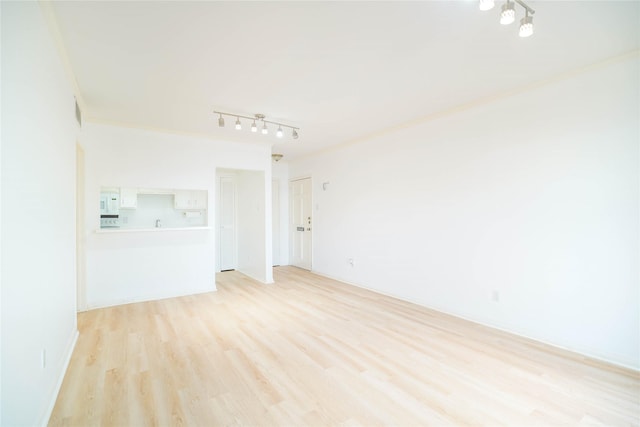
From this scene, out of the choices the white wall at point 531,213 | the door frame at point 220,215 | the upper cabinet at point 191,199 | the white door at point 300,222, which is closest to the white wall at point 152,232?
the upper cabinet at point 191,199

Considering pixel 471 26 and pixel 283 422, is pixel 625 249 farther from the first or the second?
pixel 283 422

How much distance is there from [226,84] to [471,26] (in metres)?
2.14

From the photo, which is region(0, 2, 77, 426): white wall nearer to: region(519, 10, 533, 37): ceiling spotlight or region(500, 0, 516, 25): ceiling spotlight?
region(500, 0, 516, 25): ceiling spotlight

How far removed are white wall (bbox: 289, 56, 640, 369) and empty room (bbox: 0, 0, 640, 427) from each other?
0.06ft

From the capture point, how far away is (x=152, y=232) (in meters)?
4.35

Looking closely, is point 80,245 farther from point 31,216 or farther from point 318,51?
point 318,51

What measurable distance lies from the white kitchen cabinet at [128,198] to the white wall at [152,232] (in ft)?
0.61

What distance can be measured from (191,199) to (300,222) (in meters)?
2.65

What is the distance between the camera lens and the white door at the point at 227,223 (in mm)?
6445

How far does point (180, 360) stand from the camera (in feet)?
8.52

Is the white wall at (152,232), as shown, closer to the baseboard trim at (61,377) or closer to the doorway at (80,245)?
the doorway at (80,245)

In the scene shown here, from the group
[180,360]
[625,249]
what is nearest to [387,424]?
[180,360]

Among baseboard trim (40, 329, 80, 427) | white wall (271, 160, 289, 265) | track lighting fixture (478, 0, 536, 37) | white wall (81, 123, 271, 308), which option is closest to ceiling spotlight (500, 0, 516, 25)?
track lighting fixture (478, 0, 536, 37)

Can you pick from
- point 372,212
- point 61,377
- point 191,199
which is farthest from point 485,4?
point 191,199
